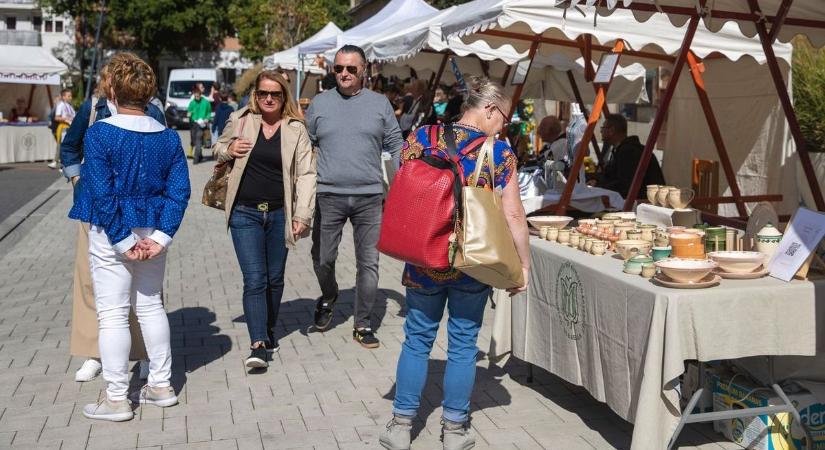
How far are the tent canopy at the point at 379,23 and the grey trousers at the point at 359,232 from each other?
766cm

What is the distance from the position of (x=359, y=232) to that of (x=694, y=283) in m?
2.76

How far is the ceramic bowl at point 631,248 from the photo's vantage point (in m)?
4.92

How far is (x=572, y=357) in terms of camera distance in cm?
496

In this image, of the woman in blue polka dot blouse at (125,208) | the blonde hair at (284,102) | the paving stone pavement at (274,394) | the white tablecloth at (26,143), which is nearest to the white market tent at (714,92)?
the blonde hair at (284,102)

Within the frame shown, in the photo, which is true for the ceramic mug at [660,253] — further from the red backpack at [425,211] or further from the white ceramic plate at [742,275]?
the red backpack at [425,211]

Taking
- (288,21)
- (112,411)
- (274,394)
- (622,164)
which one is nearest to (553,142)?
(622,164)

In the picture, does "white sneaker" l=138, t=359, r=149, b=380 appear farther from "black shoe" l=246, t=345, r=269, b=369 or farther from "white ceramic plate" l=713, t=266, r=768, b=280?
"white ceramic plate" l=713, t=266, r=768, b=280

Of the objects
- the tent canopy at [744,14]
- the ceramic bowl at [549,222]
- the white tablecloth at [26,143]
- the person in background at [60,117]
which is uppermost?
the tent canopy at [744,14]

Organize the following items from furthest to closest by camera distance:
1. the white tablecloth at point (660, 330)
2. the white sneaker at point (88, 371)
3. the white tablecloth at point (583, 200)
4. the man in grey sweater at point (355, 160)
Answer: the white tablecloth at point (583, 200)
the man in grey sweater at point (355, 160)
the white sneaker at point (88, 371)
the white tablecloth at point (660, 330)

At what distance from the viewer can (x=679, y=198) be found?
6.09 meters

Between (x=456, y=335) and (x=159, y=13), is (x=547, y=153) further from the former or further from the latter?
(x=159, y=13)

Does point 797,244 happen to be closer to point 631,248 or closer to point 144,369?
point 631,248

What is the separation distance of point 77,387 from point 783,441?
3579mm

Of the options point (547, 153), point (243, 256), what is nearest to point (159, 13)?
point (547, 153)
